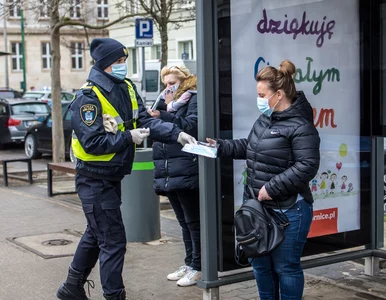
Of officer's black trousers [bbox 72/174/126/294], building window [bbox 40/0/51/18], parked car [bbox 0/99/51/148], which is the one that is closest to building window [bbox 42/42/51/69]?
parked car [bbox 0/99/51/148]

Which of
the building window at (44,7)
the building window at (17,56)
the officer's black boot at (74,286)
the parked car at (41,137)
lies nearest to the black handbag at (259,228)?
the officer's black boot at (74,286)

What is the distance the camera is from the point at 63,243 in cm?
795

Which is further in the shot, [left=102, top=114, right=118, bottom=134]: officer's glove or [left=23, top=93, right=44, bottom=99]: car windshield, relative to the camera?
[left=23, top=93, right=44, bottom=99]: car windshield

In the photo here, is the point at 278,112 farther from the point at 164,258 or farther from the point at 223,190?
the point at 164,258

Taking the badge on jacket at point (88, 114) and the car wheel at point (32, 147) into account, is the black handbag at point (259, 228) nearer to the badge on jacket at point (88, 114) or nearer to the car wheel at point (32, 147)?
the badge on jacket at point (88, 114)

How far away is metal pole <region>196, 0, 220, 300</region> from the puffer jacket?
670mm

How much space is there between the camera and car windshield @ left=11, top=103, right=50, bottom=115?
69.6ft

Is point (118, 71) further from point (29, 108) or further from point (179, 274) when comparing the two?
point (29, 108)

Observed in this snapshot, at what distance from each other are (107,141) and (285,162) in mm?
1299

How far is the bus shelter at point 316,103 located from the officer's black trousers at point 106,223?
2.05 feet

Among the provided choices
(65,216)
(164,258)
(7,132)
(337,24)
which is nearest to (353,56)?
(337,24)

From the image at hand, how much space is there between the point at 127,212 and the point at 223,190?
2697mm

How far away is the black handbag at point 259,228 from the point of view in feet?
14.6

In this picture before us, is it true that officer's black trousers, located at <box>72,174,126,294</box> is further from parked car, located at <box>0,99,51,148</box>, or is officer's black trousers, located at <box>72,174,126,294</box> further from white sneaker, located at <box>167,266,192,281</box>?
parked car, located at <box>0,99,51,148</box>
